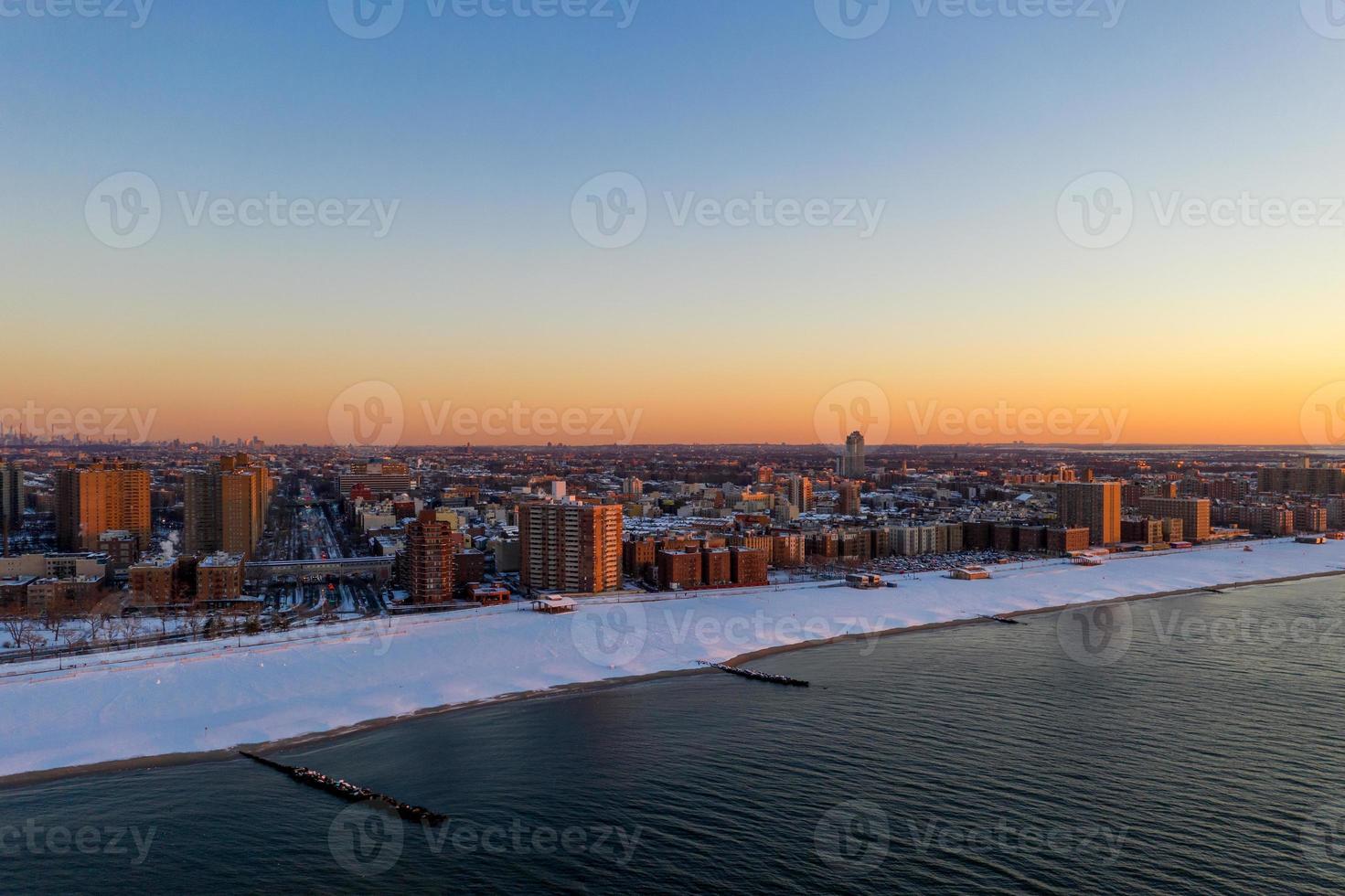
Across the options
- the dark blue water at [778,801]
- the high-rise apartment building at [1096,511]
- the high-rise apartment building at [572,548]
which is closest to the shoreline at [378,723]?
the dark blue water at [778,801]

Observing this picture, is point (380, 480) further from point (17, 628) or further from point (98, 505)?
point (17, 628)

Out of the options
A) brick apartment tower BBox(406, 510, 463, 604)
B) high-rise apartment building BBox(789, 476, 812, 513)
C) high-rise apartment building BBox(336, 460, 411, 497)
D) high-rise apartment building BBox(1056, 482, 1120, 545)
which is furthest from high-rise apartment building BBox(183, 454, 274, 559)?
high-rise apartment building BBox(1056, 482, 1120, 545)

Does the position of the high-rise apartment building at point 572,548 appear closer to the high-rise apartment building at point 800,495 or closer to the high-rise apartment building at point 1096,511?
the high-rise apartment building at point 1096,511

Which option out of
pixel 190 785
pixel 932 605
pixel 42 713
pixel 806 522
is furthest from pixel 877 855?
pixel 806 522

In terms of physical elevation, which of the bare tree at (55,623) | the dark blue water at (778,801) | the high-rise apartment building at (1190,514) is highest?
the high-rise apartment building at (1190,514)

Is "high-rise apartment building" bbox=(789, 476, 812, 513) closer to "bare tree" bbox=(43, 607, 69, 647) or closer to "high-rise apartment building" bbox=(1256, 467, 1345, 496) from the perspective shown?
"high-rise apartment building" bbox=(1256, 467, 1345, 496)

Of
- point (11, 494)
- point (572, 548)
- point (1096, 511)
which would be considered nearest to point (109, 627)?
point (572, 548)
